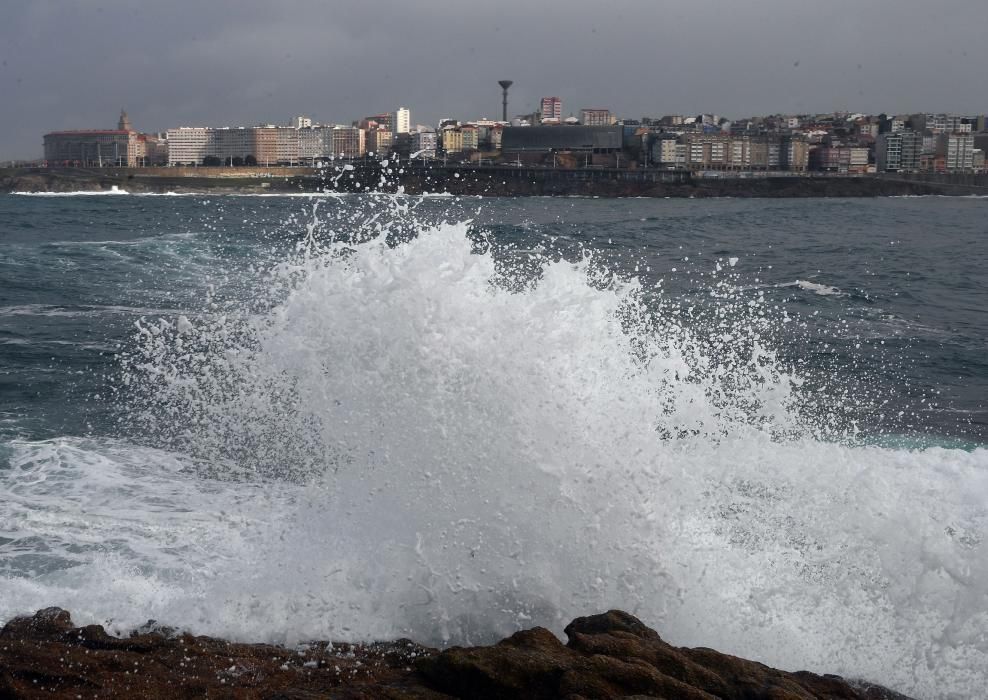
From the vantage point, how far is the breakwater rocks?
4430 mm

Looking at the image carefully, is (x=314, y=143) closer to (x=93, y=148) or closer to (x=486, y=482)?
(x=93, y=148)

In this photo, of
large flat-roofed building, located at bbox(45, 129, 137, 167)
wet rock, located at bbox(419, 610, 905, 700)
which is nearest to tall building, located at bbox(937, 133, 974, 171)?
large flat-roofed building, located at bbox(45, 129, 137, 167)

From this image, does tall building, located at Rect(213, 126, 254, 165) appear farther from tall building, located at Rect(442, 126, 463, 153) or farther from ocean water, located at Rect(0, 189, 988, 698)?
ocean water, located at Rect(0, 189, 988, 698)

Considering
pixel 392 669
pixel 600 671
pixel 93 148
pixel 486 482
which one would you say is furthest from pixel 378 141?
pixel 600 671

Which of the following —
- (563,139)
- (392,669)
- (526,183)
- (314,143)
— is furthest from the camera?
(314,143)

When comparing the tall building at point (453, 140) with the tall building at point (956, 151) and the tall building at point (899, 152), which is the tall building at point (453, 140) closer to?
the tall building at point (899, 152)

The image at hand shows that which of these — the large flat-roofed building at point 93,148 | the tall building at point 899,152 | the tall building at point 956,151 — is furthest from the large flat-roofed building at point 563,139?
the large flat-roofed building at point 93,148

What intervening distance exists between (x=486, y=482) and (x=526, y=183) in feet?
266

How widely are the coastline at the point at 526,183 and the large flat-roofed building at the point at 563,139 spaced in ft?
48.0

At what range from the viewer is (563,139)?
107062 millimetres

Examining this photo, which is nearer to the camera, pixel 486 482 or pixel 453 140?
pixel 486 482

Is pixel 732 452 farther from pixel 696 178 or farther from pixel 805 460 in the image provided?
pixel 696 178

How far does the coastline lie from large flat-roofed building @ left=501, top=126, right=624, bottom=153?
1464 cm

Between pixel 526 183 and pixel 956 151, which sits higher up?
pixel 956 151
